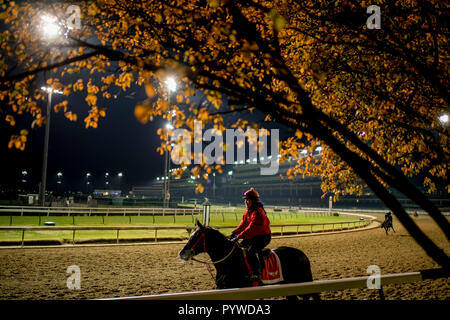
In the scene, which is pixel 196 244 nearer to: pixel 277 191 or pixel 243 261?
pixel 243 261

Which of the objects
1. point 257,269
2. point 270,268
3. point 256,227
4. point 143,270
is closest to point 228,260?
point 257,269

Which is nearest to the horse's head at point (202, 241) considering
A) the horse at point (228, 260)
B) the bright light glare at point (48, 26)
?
the horse at point (228, 260)

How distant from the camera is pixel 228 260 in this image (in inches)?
173

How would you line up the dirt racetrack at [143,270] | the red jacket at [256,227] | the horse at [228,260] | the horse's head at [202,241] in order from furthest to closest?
the dirt racetrack at [143,270]
the red jacket at [256,227]
the horse's head at [202,241]
the horse at [228,260]

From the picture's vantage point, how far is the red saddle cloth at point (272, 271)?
4492 millimetres

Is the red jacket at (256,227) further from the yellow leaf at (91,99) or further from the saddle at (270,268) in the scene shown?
the yellow leaf at (91,99)

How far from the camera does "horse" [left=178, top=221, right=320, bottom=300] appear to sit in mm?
4360

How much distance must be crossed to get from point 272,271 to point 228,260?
2.53ft

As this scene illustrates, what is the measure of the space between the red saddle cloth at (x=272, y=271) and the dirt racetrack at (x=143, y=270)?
6.86 feet

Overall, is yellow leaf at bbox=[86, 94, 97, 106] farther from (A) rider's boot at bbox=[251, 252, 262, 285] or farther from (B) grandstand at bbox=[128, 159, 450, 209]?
(B) grandstand at bbox=[128, 159, 450, 209]

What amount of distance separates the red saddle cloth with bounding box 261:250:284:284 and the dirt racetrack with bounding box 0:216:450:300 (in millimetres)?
2090

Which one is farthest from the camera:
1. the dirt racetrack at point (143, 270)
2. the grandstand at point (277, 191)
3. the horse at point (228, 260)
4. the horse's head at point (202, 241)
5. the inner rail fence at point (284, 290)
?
the grandstand at point (277, 191)
